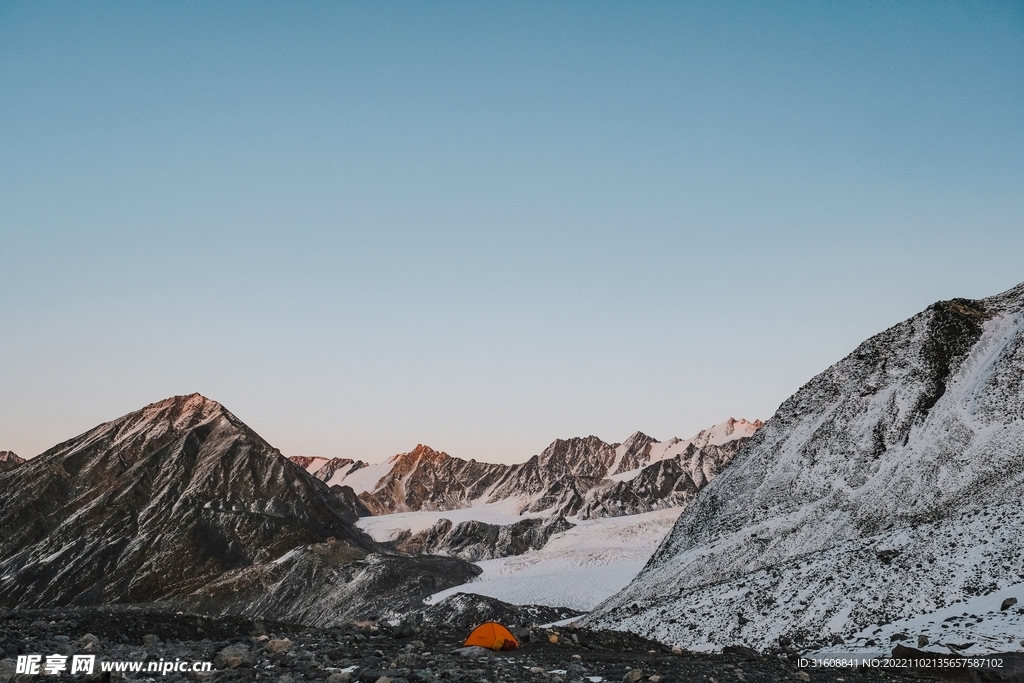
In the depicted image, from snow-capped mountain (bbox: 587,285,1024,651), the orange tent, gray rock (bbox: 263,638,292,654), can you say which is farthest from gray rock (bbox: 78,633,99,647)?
snow-capped mountain (bbox: 587,285,1024,651)

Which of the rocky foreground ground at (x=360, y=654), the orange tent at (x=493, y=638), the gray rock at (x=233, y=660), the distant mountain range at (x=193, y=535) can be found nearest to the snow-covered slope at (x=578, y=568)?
A: the distant mountain range at (x=193, y=535)

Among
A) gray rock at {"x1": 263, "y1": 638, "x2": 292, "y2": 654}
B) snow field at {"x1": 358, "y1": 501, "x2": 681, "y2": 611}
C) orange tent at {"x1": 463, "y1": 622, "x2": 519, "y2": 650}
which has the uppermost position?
gray rock at {"x1": 263, "y1": 638, "x2": 292, "y2": 654}

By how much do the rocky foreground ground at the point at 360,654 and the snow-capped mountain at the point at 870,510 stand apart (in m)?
8.30

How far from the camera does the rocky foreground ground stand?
16.3 m

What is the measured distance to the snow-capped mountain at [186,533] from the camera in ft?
399

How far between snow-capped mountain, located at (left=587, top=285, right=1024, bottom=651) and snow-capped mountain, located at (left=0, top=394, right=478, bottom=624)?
73.4 metres

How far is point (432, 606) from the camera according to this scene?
321 ft

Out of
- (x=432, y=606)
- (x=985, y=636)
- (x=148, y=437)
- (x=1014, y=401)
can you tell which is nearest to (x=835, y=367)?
(x=1014, y=401)

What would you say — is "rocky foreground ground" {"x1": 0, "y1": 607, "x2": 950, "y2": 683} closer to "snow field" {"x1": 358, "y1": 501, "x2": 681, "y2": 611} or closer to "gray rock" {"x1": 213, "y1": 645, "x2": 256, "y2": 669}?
"gray rock" {"x1": 213, "y1": 645, "x2": 256, "y2": 669}

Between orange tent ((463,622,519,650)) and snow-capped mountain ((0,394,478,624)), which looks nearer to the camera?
orange tent ((463,622,519,650))

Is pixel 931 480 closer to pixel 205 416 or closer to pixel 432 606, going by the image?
pixel 432 606

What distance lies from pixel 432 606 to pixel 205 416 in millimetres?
122099

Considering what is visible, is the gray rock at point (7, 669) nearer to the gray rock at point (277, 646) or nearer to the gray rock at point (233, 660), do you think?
the gray rock at point (233, 660)

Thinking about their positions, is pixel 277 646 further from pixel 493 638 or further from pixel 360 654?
pixel 493 638
